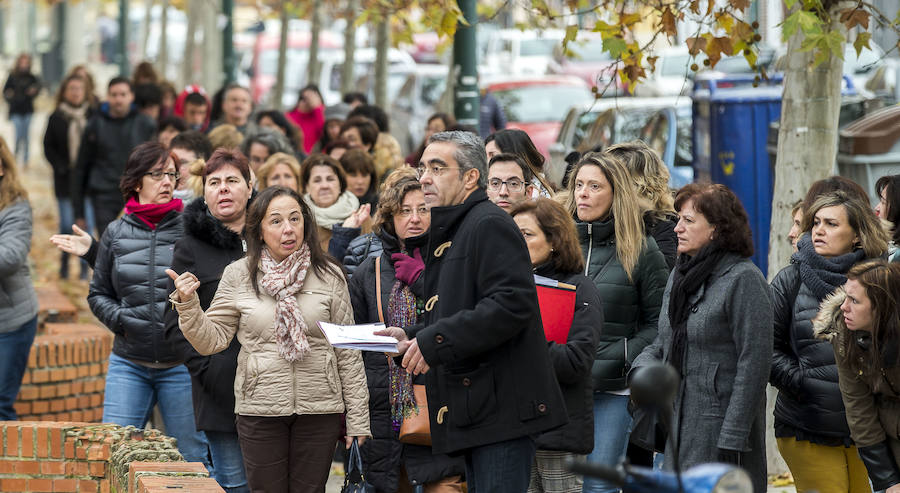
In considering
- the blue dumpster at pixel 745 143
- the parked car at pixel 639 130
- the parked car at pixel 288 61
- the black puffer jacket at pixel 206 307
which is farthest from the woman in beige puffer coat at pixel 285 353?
the parked car at pixel 288 61

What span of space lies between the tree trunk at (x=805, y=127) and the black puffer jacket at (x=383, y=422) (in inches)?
117

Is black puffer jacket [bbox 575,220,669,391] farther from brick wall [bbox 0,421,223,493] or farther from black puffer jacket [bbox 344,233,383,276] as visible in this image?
brick wall [bbox 0,421,223,493]

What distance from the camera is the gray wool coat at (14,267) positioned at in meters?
7.87

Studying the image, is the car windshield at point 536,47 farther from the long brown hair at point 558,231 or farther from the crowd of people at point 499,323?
the long brown hair at point 558,231

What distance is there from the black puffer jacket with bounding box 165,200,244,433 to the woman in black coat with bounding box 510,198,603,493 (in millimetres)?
1459

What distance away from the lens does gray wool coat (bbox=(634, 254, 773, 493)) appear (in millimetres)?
5574

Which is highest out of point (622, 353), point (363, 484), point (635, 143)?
point (635, 143)

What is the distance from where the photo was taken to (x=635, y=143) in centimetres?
745

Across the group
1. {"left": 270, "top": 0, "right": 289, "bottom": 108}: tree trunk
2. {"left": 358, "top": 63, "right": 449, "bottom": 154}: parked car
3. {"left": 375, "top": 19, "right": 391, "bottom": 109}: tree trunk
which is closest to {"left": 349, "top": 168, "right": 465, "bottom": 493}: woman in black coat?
{"left": 375, "top": 19, "right": 391, "bottom": 109}: tree trunk

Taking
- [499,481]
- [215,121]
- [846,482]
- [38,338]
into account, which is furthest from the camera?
[215,121]

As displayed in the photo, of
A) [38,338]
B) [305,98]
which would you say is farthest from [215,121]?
[38,338]

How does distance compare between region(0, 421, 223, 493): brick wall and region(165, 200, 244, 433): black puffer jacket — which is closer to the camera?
region(0, 421, 223, 493): brick wall

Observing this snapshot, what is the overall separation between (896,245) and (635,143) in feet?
5.11

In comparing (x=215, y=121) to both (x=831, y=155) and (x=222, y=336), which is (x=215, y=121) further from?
(x=222, y=336)
